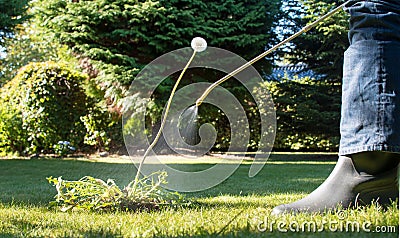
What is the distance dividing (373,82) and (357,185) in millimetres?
329

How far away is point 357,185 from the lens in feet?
4.85

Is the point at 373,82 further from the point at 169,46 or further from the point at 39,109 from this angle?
the point at 39,109

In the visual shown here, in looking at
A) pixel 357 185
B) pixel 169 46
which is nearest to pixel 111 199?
pixel 357 185

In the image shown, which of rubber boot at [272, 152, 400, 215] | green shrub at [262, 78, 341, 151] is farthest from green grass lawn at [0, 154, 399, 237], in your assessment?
green shrub at [262, 78, 341, 151]

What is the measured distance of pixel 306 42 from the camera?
750 cm

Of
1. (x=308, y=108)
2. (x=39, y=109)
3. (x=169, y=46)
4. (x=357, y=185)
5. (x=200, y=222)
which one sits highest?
(x=169, y=46)

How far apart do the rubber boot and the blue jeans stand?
6cm

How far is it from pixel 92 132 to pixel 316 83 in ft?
11.9

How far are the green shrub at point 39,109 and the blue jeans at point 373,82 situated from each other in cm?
588

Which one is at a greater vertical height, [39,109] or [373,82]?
[39,109]

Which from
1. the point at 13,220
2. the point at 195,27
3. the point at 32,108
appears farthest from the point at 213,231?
the point at 32,108

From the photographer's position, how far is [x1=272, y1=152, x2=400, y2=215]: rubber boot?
1462 millimetres

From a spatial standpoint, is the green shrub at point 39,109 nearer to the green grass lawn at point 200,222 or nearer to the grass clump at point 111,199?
the green grass lawn at point 200,222


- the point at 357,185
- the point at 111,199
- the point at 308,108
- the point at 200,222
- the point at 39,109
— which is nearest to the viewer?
the point at 200,222
